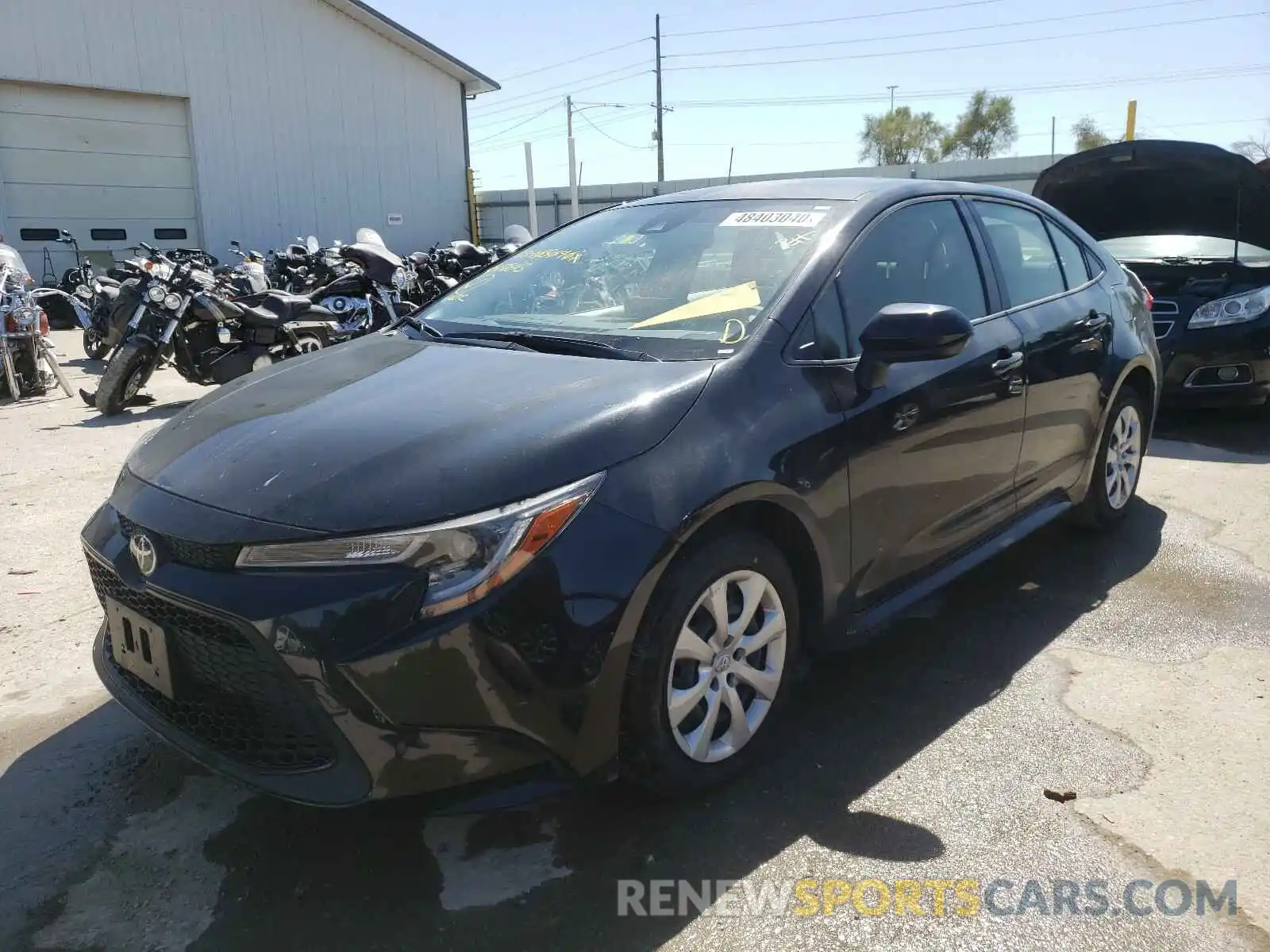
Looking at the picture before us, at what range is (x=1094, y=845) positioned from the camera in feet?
7.75

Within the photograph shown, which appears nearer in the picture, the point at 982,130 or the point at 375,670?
the point at 375,670

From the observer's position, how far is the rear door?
3635 mm

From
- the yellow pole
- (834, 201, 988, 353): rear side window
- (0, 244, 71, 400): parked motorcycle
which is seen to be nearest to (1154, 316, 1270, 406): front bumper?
(834, 201, 988, 353): rear side window

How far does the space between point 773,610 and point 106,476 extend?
4.78 meters

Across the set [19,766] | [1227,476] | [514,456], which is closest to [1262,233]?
[1227,476]

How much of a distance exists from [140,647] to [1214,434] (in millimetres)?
6917

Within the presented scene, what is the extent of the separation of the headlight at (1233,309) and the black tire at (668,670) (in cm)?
544

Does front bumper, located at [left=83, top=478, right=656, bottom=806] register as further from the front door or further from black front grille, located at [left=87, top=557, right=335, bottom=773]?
the front door

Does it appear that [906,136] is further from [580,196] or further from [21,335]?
[21,335]

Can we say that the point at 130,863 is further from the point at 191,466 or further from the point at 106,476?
the point at 106,476


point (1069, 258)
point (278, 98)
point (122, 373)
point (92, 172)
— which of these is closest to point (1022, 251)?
point (1069, 258)

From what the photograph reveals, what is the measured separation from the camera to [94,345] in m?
11.0

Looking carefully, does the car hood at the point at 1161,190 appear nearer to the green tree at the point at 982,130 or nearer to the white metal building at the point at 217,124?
the white metal building at the point at 217,124

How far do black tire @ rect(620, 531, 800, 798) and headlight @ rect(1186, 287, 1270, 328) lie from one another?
5.44 meters
